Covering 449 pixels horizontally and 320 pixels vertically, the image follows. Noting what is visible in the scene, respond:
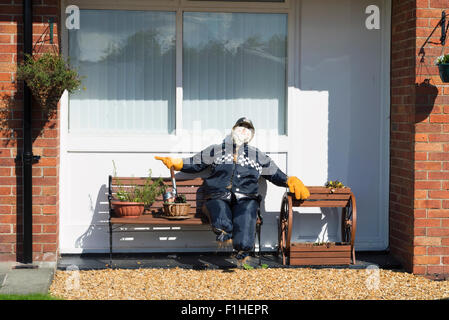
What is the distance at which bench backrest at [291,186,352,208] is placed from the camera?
6.59 meters

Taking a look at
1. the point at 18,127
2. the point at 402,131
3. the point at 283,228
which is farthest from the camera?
the point at 283,228

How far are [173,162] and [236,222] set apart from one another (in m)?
0.89

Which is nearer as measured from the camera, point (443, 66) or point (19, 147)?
point (443, 66)

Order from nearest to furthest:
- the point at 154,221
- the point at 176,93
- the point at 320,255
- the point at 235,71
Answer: the point at 154,221
the point at 320,255
the point at 176,93
the point at 235,71

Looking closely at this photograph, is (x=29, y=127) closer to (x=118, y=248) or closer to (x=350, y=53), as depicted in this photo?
(x=118, y=248)

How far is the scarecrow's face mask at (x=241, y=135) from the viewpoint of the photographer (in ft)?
22.3

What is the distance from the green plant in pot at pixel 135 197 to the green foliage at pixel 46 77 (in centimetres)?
109

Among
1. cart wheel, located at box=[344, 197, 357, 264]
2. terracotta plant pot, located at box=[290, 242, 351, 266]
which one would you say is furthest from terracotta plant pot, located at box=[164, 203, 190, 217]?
cart wheel, located at box=[344, 197, 357, 264]

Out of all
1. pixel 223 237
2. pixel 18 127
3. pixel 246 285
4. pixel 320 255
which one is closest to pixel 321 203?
pixel 320 255

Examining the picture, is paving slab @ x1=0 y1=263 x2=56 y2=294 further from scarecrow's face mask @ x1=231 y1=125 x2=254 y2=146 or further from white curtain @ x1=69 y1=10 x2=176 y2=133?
scarecrow's face mask @ x1=231 y1=125 x2=254 y2=146

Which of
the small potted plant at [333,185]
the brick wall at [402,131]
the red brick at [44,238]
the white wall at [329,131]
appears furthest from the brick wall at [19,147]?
the brick wall at [402,131]

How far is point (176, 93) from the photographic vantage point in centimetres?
700

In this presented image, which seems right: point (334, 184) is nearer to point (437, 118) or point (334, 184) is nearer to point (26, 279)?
point (437, 118)

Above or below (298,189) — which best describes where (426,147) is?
above
